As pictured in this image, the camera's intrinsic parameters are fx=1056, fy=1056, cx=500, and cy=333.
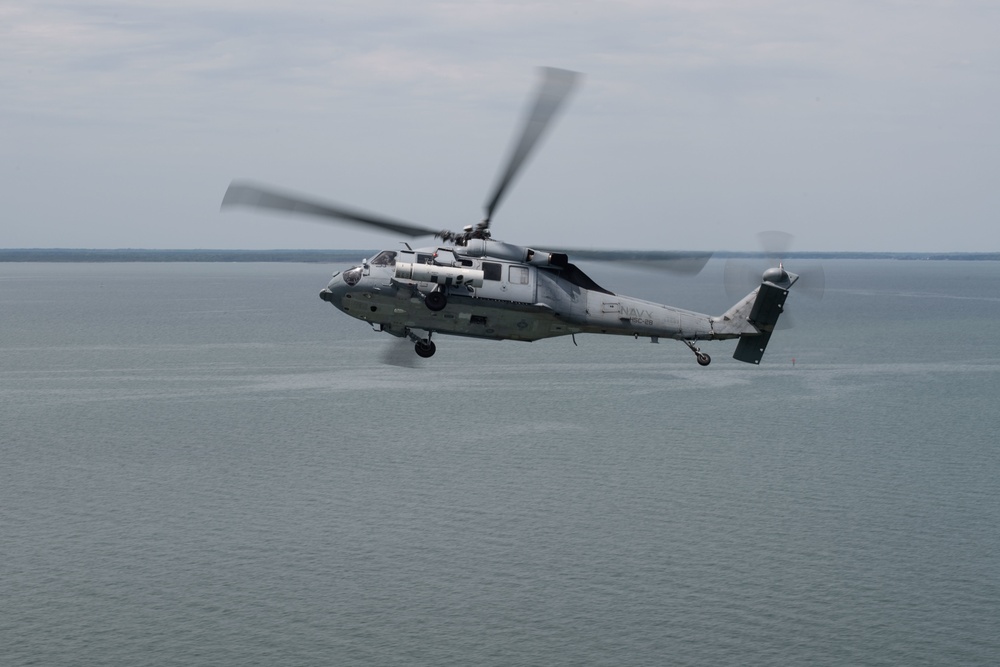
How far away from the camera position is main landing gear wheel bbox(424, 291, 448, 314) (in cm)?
3578

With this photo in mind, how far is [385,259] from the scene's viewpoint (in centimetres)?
3678

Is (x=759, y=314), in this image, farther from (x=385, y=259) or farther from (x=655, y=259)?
(x=385, y=259)

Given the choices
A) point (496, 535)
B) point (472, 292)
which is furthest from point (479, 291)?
point (496, 535)

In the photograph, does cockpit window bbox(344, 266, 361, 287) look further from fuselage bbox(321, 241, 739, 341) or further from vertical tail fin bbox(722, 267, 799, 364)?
vertical tail fin bbox(722, 267, 799, 364)

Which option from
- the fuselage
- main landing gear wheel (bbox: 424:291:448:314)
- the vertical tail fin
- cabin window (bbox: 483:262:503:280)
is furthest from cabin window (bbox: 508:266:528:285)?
the vertical tail fin

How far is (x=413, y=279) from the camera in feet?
117

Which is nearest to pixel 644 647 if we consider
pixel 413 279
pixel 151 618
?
pixel 151 618

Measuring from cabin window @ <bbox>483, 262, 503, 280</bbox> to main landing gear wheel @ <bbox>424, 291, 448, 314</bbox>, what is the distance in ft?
5.28

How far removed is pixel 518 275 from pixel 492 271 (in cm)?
94

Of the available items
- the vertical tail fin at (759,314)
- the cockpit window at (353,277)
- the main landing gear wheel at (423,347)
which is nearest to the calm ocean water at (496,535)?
the vertical tail fin at (759,314)

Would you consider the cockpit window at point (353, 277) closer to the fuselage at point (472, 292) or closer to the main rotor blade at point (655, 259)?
the fuselage at point (472, 292)

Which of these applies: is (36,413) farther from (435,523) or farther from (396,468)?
(435,523)

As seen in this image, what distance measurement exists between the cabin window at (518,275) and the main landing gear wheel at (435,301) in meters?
2.38

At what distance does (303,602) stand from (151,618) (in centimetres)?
1639
